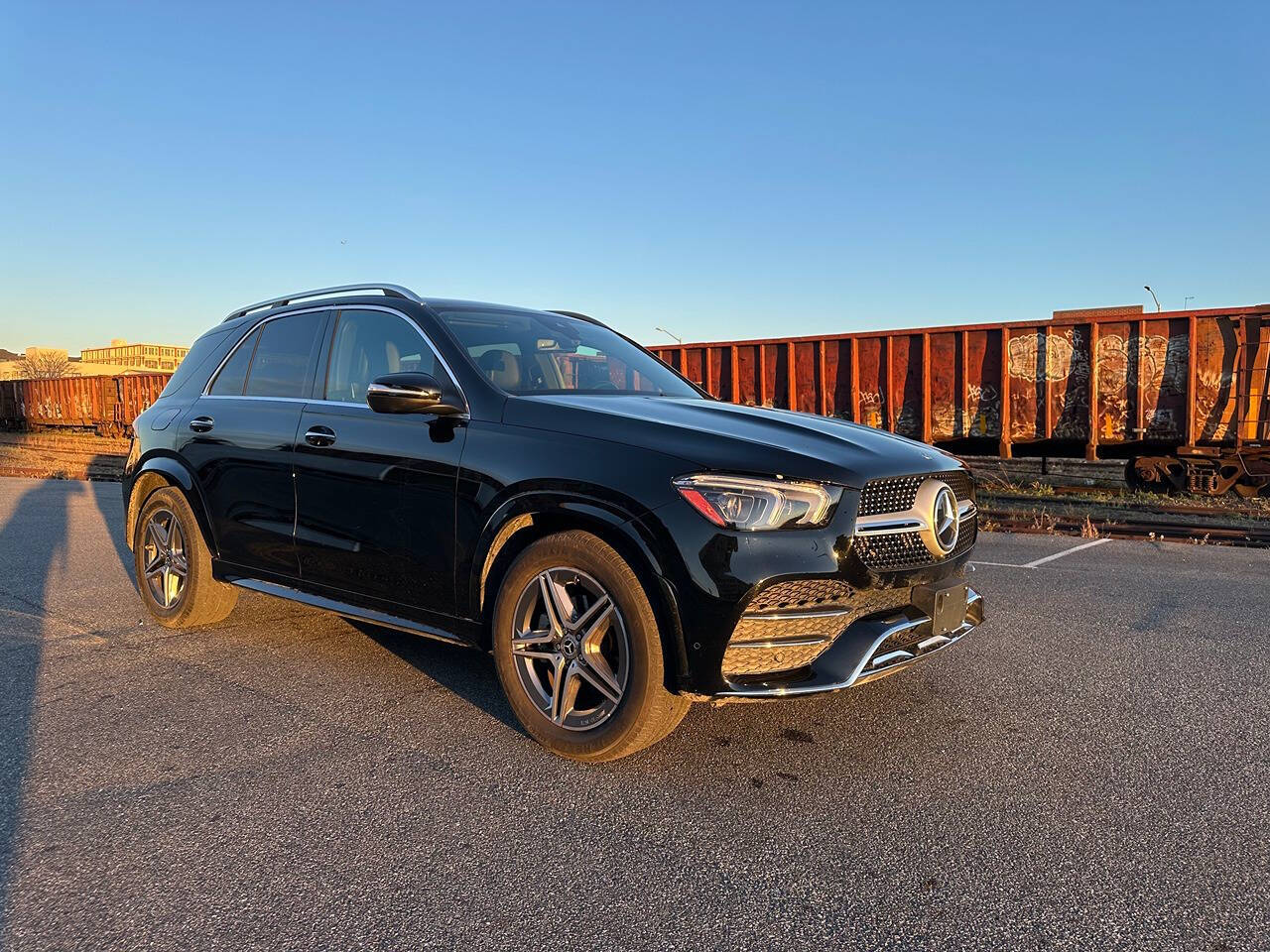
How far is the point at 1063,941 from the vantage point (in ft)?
6.85

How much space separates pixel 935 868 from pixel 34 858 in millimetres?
2480

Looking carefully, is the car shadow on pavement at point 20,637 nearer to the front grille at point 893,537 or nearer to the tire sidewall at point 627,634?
the tire sidewall at point 627,634

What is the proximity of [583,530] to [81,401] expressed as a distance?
34162 millimetres

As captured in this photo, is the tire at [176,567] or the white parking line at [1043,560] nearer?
the tire at [176,567]

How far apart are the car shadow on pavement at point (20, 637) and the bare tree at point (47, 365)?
346 ft

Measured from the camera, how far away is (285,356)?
457 centimetres

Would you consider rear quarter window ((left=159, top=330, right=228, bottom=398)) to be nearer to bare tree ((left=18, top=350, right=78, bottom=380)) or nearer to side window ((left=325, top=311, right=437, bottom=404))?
side window ((left=325, top=311, right=437, bottom=404))

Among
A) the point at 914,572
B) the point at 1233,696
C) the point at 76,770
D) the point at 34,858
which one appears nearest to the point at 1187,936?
the point at 914,572

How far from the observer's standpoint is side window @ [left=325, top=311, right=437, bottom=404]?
396cm

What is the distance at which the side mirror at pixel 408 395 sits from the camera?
11.3 feet

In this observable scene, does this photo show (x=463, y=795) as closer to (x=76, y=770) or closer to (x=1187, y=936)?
(x=76, y=770)

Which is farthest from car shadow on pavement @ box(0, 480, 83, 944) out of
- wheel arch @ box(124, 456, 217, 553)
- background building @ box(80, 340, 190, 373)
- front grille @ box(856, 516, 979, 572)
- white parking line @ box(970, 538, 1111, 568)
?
background building @ box(80, 340, 190, 373)

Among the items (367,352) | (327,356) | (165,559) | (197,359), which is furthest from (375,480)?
(197,359)

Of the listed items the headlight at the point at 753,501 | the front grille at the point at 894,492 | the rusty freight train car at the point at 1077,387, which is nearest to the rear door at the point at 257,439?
the headlight at the point at 753,501
